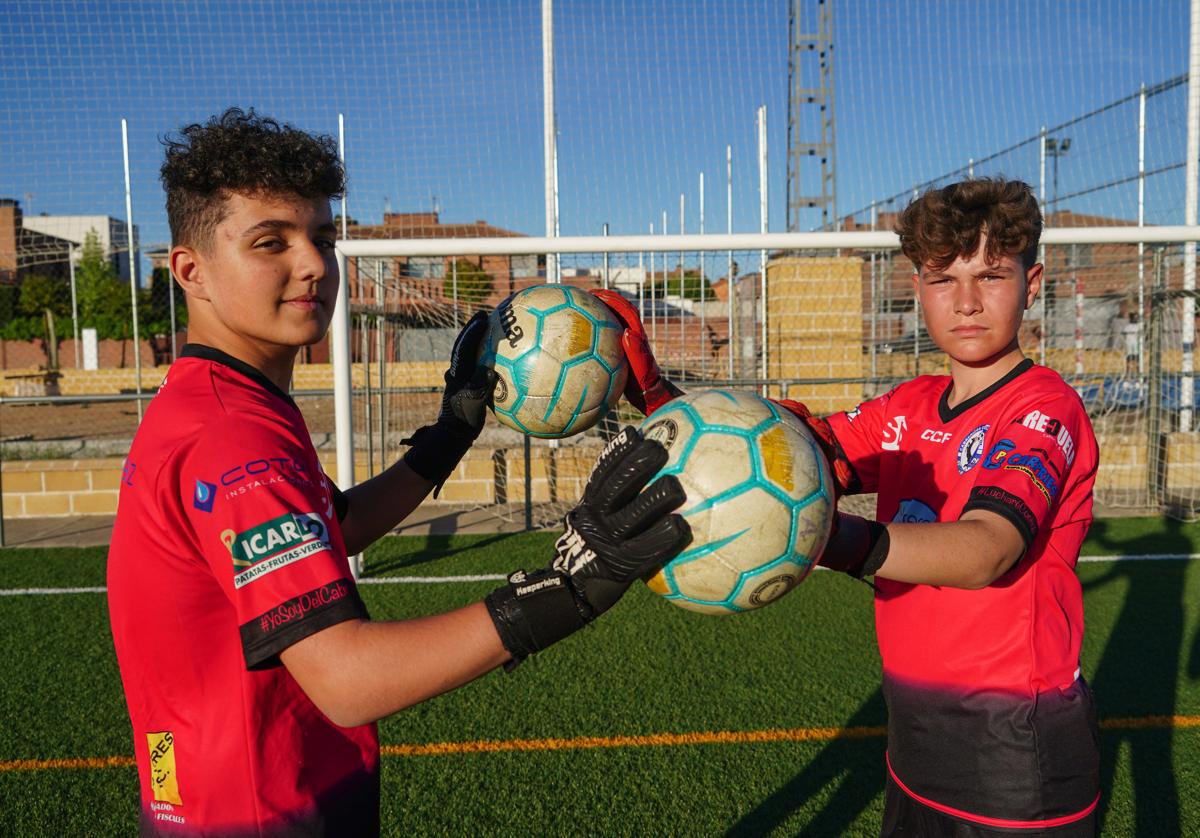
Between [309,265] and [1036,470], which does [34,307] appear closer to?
[309,265]

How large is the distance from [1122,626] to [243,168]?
5685 millimetres

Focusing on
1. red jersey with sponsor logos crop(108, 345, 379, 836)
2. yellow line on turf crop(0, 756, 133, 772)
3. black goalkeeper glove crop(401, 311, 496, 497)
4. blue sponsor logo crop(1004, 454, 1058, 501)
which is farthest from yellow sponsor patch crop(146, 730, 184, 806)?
yellow line on turf crop(0, 756, 133, 772)

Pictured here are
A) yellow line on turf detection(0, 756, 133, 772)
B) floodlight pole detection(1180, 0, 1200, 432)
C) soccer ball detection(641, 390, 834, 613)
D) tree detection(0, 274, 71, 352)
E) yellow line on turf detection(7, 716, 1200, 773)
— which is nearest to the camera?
soccer ball detection(641, 390, 834, 613)

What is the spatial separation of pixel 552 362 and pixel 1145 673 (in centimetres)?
417

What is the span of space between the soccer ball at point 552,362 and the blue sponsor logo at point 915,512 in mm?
793

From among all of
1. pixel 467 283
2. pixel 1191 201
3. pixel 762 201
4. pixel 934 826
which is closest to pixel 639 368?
pixel 934 826

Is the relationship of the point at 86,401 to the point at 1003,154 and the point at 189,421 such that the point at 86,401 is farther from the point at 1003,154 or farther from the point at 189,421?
the point at 1003,154

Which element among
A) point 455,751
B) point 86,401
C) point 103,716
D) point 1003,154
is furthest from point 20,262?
point 1003,154

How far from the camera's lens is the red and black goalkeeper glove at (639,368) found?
239cm

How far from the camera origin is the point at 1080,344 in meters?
11.0

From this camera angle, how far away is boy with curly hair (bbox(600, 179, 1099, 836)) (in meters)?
1.89

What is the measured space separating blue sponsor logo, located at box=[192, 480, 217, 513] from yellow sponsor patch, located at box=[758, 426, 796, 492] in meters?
0.84

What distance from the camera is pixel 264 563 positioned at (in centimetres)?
122

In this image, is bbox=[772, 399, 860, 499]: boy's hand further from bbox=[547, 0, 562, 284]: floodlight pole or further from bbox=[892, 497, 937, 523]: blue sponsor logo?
bbox=[547, 0, 562, 284]: floodlight pole
